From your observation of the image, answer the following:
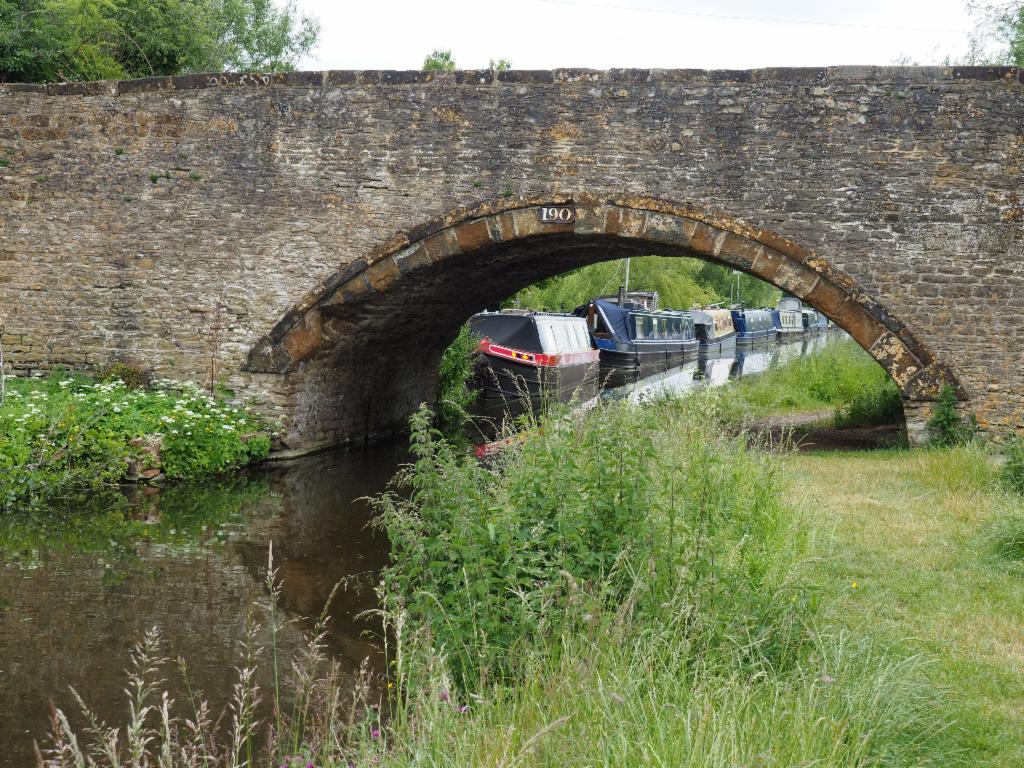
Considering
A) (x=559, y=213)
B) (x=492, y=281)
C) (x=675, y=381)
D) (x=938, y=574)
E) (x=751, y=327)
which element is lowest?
(x=675, y=381)

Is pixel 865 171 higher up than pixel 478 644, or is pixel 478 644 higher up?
pixel 865 171

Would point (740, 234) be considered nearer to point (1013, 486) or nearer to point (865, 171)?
point (865, 171)

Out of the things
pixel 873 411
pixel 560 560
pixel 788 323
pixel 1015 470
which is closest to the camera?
pixel 560 560

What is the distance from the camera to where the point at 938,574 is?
5.21 meters

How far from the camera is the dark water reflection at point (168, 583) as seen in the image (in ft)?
15.4

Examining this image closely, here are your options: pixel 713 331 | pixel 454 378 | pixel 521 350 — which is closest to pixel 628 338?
pixel 521 350

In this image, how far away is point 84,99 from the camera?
404 inches

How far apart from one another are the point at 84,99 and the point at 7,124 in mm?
885

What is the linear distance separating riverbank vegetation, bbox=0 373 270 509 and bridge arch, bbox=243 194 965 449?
64 cm

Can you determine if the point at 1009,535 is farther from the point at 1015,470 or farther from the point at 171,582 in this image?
the point at 171,582

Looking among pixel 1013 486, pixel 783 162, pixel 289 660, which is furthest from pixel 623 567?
pixel 783 162

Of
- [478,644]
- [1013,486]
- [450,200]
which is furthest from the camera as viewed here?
[450,200]

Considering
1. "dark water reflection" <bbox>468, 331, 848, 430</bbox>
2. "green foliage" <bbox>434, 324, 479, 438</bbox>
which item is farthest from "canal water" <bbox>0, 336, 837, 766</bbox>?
"green foliage" <bbox>434, 324, 479, 438</bbox>

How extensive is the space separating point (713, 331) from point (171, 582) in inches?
1120
